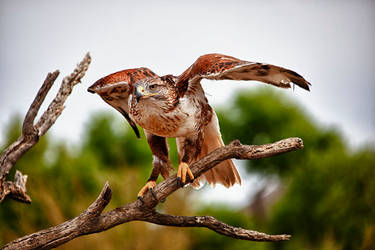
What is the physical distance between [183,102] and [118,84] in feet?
2.80

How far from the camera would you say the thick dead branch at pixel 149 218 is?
195 inches

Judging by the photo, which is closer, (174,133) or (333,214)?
(174,133)

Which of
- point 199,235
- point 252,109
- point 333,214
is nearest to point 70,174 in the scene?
point 199,235

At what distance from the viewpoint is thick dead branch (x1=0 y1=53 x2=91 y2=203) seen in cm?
548

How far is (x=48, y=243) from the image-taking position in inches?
194

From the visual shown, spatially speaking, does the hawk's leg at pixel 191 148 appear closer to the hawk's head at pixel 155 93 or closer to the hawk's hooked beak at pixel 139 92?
the hawk's head at pixel 155 93

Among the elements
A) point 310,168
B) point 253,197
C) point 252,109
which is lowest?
point 253,197

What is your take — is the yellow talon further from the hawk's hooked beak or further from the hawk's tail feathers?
the hawk's hooked beak

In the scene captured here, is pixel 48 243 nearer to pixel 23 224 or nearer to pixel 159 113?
pixel 159 113

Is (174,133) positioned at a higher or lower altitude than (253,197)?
higher

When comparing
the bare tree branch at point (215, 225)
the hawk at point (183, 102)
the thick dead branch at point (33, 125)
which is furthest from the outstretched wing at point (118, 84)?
the bare tree branch at point (215, 225)

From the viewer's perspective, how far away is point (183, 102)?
5352mm

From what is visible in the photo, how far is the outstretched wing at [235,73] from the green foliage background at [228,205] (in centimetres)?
894

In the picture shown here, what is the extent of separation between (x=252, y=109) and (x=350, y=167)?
12.2m
